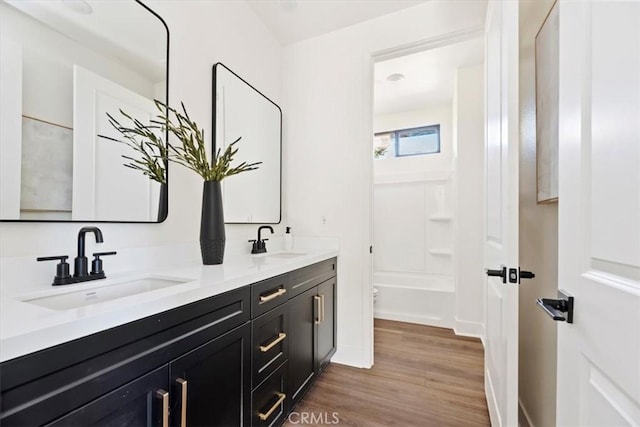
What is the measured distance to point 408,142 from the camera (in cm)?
409

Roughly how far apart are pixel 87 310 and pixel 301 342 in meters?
1.23

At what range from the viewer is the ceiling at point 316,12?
205 cm

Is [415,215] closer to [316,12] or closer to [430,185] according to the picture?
[430,185]

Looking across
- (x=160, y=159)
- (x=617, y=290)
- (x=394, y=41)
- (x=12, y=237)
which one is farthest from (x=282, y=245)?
(x=617, y=290)

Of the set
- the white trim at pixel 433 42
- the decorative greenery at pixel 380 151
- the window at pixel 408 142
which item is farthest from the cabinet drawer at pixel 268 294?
the decorative greenery at pixel 380 151

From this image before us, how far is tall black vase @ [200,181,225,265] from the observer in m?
1.43

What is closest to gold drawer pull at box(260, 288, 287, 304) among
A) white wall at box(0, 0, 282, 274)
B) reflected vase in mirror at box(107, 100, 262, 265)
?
reflected vase in mirror at box(107, 100, 262, 265)

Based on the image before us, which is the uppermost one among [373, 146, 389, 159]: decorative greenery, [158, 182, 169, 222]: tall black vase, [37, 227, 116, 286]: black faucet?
[373, 146, 389, 159]: decorative greenery

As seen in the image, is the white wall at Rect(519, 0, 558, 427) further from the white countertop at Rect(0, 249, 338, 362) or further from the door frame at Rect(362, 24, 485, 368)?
the white countertop at Rect(0, 249, 338, 362)

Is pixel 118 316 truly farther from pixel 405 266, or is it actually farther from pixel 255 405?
pixel 405 266

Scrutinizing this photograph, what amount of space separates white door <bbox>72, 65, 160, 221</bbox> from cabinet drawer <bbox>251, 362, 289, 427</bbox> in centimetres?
98

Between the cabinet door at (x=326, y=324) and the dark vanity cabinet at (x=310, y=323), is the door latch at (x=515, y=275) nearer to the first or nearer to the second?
the dark vanity cabinet at (x=310, y=323)

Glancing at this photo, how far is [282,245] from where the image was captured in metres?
2.38

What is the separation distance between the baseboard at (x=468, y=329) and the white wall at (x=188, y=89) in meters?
2.25
